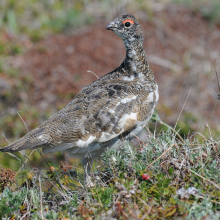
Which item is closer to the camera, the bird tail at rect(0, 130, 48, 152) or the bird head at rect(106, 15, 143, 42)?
the bird tail at rect(0, 130, 48, 152)

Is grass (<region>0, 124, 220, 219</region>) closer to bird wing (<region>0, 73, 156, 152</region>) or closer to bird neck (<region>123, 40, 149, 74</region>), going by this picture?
bird wing (<region>0, 73, 156, 152</region>)

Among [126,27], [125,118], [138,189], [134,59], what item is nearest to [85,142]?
[125,118]

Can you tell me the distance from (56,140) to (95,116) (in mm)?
445

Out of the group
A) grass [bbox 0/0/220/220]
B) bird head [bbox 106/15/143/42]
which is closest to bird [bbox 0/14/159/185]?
bird head [bbox 106/15/143/42]

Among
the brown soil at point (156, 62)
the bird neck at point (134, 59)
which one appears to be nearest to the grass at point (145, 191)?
the bird neck at point (134, 59)

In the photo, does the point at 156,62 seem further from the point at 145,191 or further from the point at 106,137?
the point at 145,191

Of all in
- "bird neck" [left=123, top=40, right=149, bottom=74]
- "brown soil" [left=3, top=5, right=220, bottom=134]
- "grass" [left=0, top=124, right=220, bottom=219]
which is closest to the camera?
"grass" [left=0, top=124, right=220, bottom=219]

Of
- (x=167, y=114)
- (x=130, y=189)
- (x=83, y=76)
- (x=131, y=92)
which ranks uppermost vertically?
(x=131, y=92)

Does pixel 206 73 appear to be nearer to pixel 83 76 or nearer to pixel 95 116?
pixel 83 76

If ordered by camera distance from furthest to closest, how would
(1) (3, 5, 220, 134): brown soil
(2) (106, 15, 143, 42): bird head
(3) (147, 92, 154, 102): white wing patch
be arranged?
(1) (3, 5, 220, 134): brown soil, (2) (106, 15, 143, 42): bird head, (3) (147, 92, 154, 102): white wing patch

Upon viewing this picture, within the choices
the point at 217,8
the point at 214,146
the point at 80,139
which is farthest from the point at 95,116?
the point at 217,8

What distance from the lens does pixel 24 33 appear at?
28.3 feet

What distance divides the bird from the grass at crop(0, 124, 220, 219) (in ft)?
1.23

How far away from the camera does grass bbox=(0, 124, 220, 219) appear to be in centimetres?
228
